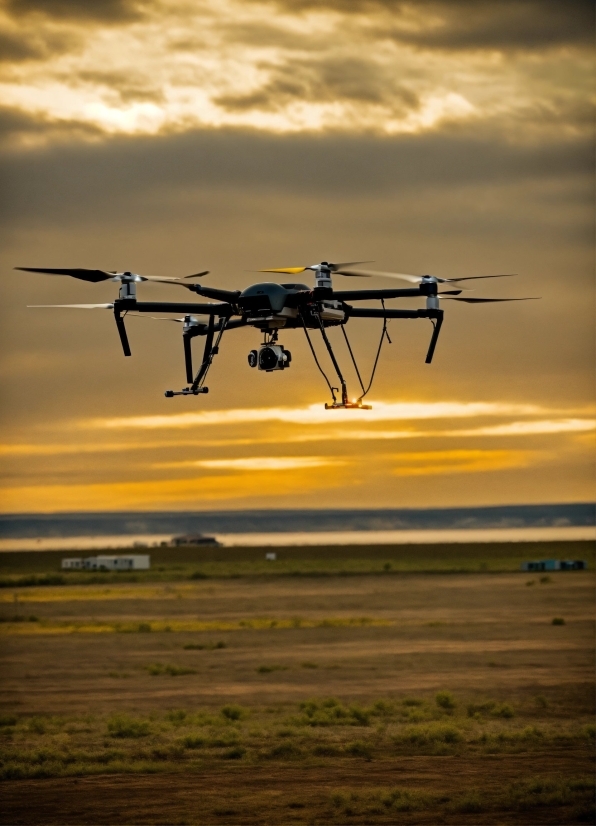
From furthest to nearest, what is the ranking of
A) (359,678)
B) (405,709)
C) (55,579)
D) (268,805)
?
(55,579)
(359,678)
(405,709)
(268,805)

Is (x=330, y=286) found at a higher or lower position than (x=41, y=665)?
higher

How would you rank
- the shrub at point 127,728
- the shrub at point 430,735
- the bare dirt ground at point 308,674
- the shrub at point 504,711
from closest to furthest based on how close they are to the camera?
the bare dirt ground at point 308,674 → the shrub at point 430,735 → the shrub at point 127,728 → the shrub at point 504,711

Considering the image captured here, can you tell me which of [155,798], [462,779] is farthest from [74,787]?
[462,779]

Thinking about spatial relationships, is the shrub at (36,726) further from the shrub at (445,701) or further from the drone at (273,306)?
the drone at (273,306)

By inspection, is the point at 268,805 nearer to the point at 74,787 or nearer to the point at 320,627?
the point at 74,787

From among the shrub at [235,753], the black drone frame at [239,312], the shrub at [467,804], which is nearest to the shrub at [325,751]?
the shrub at [235,753]

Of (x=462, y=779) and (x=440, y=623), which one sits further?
(x=440, y=623)
